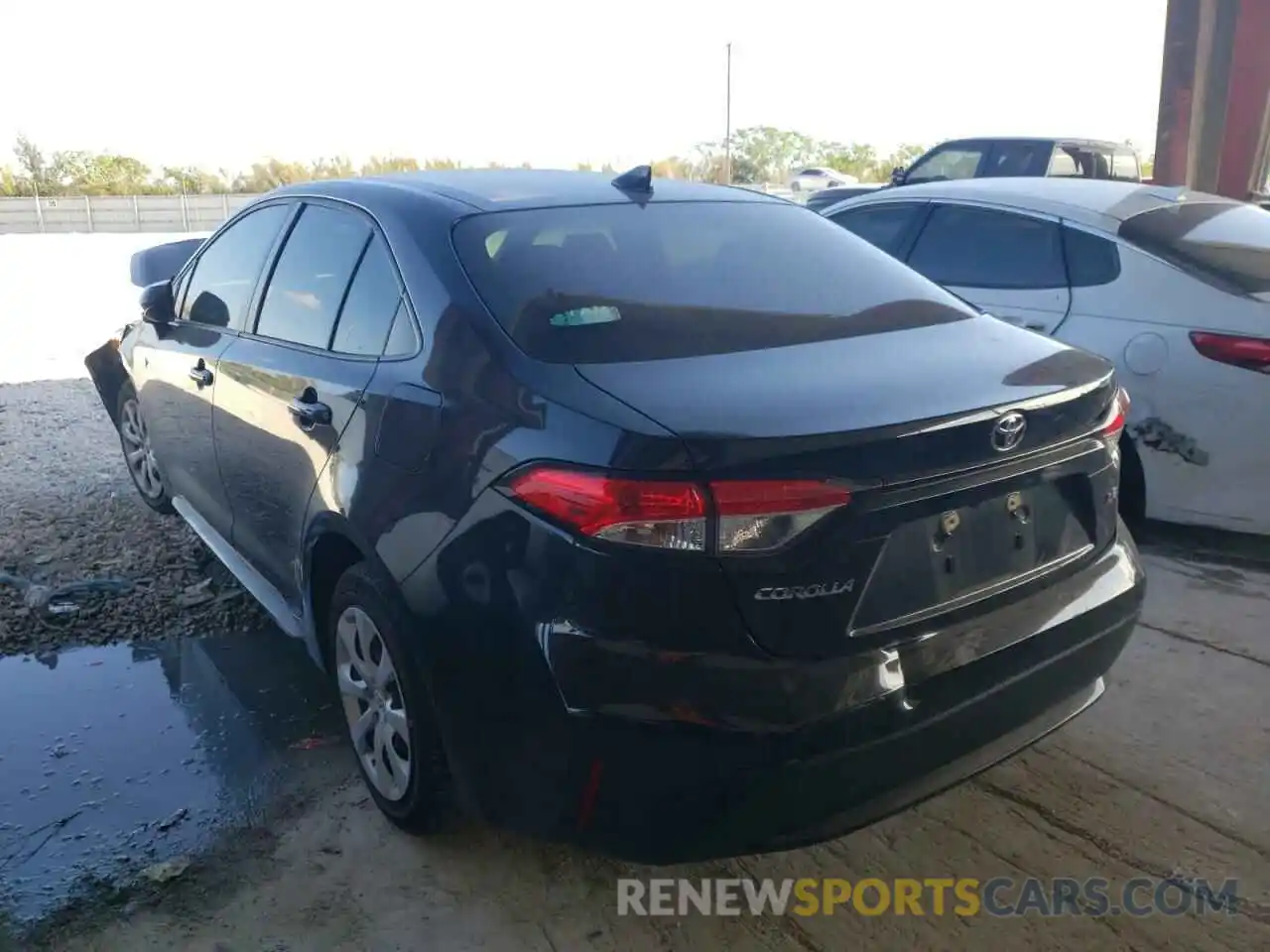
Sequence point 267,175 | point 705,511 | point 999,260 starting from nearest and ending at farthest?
point 705,511 → point 999,260 → point 267,175

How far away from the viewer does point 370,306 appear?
2.79 m

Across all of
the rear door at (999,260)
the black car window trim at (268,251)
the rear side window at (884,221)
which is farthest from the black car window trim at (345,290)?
the rear side window at (884,221)

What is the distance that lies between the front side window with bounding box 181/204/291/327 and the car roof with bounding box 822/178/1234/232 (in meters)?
3.19

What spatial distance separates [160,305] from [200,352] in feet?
2.28

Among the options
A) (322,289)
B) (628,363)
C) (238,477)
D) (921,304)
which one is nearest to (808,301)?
(921,304)

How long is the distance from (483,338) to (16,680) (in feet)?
8.19

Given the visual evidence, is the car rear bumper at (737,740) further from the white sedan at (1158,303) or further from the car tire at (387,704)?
the white sedan at (1158,303)

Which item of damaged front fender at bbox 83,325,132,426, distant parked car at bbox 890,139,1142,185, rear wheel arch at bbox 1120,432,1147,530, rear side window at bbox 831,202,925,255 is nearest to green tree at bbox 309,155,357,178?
distant parked car at bbox 890,139,1142,185

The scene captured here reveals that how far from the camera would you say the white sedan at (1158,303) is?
3988 mm

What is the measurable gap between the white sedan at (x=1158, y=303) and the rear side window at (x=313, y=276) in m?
2.96

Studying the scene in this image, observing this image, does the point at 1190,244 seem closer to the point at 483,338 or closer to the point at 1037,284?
the point at 1037,284

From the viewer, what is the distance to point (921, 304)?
287 centimetres

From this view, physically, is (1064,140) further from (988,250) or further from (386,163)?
(386,163)

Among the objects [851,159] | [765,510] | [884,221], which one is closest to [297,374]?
[765,510]
